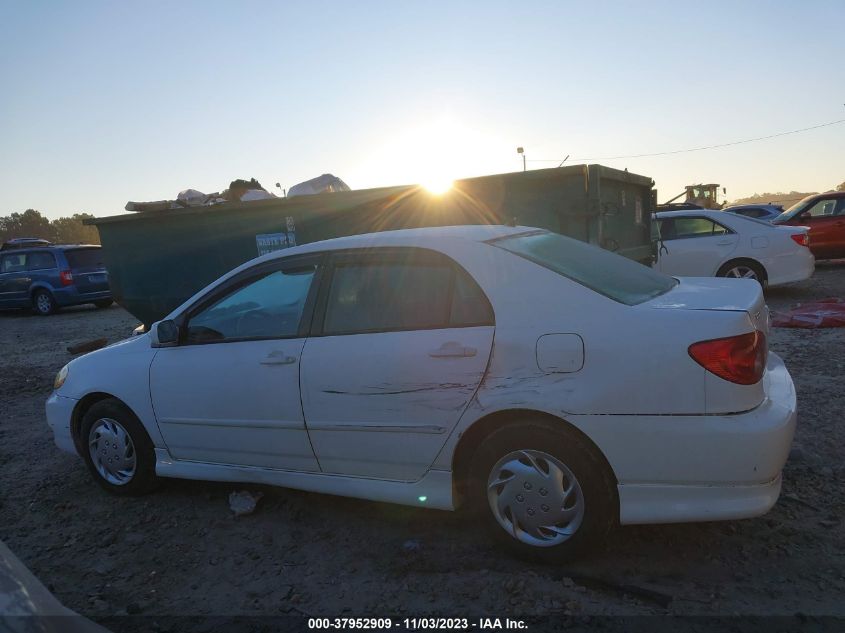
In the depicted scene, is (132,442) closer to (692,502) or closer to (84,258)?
(692,502)

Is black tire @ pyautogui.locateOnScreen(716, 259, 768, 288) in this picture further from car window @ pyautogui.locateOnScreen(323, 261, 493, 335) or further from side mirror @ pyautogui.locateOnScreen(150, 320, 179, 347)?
side mirror @ pyautogui.locateOnScreen(150, 320, 179, 347)

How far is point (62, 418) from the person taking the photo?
414 cm

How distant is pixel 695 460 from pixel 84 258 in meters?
15.8

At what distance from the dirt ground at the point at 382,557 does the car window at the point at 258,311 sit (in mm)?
1060

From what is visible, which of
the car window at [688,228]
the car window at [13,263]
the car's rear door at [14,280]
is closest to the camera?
the car window at [688,228]

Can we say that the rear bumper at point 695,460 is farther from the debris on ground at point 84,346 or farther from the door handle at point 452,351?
the debris on ground at point 84,346

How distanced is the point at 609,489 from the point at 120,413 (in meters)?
2.92

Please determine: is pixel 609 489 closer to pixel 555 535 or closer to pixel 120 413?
pixel 555 535

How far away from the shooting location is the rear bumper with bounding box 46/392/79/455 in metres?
4.09

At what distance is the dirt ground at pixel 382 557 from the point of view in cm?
259

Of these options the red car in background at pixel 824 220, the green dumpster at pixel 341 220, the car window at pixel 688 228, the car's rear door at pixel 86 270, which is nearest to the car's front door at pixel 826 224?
the red car in background at pixel 824 220

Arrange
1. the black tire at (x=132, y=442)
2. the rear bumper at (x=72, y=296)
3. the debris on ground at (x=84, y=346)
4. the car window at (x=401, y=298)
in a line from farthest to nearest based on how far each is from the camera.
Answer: the rear bumper at (x=72, y=296) < the debris on ground at (x=84, y=346) < the black tire at (x=132, y=442) < the car window at (x=401, y=298)

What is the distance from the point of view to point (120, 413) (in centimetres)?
389

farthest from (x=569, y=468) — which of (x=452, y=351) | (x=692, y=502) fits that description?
(x=452, y=351)
